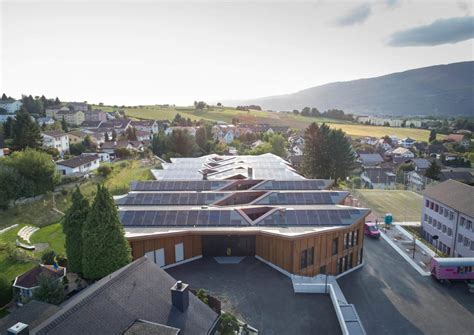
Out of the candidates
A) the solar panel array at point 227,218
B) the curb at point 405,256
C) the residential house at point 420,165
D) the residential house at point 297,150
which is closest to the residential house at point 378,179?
the residential house at point 420,165

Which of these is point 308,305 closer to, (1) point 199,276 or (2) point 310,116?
(1) point 199,276

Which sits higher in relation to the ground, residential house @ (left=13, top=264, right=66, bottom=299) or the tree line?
the tree line

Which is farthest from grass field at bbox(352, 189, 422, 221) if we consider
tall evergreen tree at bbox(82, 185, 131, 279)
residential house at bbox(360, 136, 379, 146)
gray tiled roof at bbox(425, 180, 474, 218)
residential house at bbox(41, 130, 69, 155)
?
residential house at bbox(360, 136, 379, 146)

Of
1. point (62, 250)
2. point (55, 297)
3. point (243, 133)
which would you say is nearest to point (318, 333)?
point (55, 297)

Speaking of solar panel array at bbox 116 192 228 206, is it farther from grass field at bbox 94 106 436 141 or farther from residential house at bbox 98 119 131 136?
grass field at bbox 94 106 436 141

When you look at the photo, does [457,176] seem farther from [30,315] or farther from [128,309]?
[30,315]

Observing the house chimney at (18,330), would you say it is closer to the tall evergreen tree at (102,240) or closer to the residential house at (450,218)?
the tall evergreen tree at (102,240)

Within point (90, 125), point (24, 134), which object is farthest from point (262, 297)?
point (90, 125)
